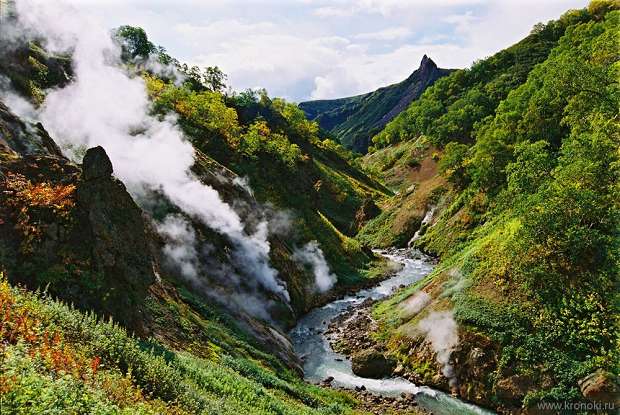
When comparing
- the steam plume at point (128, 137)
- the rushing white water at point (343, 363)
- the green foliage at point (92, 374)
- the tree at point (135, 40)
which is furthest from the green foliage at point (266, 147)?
the tree at point (135, 40)

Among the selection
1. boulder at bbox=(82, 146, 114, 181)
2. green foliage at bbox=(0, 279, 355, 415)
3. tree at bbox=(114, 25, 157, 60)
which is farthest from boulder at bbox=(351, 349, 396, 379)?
tree at bbox=(114, 25, 157, 60)

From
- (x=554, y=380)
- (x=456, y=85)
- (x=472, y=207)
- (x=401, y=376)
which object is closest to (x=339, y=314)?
(x=401, y=376)

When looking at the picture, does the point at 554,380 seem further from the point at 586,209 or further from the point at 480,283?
the point at 586,209

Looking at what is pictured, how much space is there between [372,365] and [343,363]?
10.4 feet

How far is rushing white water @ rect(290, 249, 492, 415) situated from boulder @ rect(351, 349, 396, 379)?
48 centimetres

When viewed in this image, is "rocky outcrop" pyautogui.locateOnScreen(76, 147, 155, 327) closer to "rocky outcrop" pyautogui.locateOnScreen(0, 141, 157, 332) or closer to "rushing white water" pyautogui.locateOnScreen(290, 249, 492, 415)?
"rocky outcrop" pyautogui.locateOnScreen(0, 141, 157, 332)

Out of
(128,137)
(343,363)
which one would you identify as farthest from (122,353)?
(128,137)

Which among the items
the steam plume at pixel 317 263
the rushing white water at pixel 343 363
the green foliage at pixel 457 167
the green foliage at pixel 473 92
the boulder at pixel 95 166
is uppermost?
the green foliage at pixel 473 92

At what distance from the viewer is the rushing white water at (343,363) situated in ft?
99.4

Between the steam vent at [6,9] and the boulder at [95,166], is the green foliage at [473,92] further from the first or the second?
the boulder at [95,166]

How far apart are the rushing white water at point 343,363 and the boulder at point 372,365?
0.48 metres

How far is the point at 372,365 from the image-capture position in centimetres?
3425

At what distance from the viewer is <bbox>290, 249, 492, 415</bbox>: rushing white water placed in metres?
30.3

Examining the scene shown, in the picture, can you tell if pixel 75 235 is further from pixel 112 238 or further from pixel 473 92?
pixel 473 92
